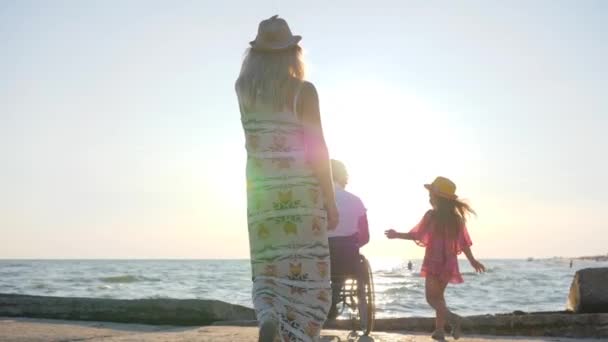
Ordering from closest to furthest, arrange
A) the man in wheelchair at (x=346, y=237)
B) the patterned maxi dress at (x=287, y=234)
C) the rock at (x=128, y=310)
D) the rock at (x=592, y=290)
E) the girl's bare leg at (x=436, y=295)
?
the patterned maxi dress at (x=287, y=234)
the man in wheelchair at (x=346, y=237)
the girl's bare leg at (x=436, y=295)
the rock at (x=128, y=310)
the rock at (x=592, y=290)

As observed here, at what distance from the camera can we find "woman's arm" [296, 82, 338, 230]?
3.50 m

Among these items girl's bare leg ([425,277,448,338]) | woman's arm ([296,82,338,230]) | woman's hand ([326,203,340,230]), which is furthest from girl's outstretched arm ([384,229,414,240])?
woman's arm ([296,82,338,230])

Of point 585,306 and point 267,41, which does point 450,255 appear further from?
point 267,41

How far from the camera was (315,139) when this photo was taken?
352 centimetres

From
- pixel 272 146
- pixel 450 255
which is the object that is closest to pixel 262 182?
pixel 272 146

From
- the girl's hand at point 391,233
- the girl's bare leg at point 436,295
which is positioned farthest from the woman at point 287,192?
the girl's bare leg at point 436,295

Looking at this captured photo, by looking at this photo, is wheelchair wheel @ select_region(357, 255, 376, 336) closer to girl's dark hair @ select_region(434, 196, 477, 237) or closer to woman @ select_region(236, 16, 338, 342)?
girl's dark hair @ select_region(434, 196, 477, 237)

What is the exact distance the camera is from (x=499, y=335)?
8.26 m

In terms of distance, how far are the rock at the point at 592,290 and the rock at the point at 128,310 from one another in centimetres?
434

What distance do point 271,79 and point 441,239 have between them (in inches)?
174

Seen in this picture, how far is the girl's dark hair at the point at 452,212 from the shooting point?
24.8ft

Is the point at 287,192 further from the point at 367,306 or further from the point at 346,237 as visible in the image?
the point at 367,306

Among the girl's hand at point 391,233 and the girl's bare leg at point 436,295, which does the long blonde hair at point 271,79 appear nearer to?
the girl's hand at point 391,233

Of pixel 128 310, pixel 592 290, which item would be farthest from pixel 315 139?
pixel 592 290
